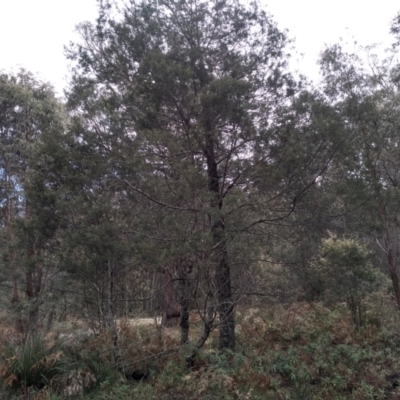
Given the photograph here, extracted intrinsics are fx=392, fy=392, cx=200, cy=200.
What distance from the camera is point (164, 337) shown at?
7625 mm

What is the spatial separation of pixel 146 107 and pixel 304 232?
12.6ft

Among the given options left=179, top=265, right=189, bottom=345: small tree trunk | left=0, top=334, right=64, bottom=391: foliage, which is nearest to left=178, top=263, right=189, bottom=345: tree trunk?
left=179, top=265, right=189, bottom=345: small tree trunk

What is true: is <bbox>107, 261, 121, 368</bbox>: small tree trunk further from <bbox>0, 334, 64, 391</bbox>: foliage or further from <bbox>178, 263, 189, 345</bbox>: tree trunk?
<bbox>178, 263, 189, 345</bbox>: tree trunk

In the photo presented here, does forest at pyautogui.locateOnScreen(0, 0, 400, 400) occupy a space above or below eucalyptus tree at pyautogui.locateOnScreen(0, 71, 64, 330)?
below

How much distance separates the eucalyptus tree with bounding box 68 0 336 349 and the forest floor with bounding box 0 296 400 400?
2.38ft

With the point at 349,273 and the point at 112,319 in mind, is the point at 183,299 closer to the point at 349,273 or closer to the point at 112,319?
the point at 112,319

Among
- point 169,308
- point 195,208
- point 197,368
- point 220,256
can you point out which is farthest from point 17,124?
point 197,368

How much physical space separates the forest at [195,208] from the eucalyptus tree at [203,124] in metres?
0.03

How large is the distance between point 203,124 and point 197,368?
13.0ft

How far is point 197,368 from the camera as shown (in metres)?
6.21

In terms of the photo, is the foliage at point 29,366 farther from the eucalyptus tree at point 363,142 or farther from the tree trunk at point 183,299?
the eucalyptus tree at point 363,142

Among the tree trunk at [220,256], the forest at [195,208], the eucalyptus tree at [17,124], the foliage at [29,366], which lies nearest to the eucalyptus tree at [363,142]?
the forest at [195,208]

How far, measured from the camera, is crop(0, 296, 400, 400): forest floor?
5281 mm

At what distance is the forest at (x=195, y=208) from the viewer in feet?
19.1
